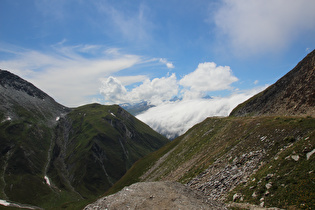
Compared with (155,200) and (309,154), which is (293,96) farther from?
(155,200)

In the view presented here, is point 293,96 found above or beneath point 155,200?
beneath

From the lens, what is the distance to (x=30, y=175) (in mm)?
195750

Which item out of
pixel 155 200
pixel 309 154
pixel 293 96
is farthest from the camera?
pixel 293 96

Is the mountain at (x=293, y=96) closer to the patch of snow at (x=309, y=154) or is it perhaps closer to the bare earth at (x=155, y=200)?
the patch of snow at (x=309, y=154)

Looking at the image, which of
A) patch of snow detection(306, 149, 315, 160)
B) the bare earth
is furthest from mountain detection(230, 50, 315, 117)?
the bare earth

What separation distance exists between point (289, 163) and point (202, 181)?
15016 millimetres

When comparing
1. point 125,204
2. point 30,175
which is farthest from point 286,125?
point 30,175

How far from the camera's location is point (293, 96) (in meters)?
54.5

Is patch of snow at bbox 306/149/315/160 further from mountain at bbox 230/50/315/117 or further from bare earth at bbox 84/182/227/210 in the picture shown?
mountain at bbox 230/50/315/117

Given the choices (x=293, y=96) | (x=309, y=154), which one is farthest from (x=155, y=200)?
(x=293, y=96)

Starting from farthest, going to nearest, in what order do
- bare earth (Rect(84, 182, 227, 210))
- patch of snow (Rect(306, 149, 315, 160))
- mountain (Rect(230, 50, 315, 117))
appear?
mountain (Rect(230, 50, 315, 117)), bare earth (Rect(84, 182, 227, 210)), patch of snow (Rect(306, 149, 315, 160))

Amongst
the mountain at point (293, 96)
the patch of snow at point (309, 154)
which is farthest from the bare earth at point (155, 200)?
the mountain at point (293, 96)

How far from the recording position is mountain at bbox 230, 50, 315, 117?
46.7 metres

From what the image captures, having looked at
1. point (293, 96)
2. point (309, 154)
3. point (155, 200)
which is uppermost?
point (155, 200)
